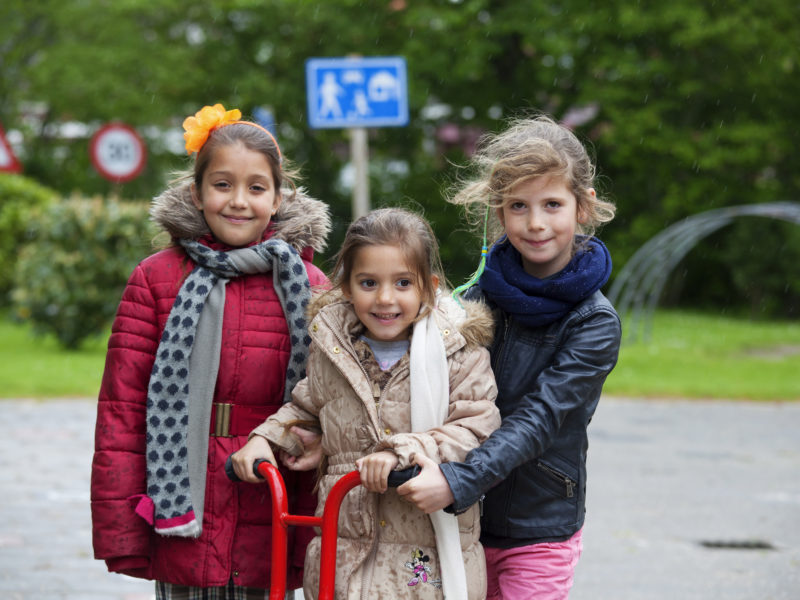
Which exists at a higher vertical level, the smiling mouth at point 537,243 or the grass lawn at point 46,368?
the smiling mouth at point 537,243

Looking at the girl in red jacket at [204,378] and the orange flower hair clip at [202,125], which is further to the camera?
the orange flower hair clip at [202,125]

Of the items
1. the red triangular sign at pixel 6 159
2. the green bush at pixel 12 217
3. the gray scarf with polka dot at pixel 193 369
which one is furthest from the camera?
the green bush at pixel 12 217

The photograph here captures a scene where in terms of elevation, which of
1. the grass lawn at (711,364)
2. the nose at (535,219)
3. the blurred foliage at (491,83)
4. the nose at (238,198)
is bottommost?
the grass lawn at (711,364)

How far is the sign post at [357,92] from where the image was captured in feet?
29.5

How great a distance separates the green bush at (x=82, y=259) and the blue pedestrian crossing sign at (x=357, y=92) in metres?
4.41

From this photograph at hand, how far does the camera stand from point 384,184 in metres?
26.4

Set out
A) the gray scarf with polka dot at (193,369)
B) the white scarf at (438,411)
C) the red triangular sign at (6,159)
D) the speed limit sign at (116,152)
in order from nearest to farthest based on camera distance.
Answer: the white scarf at (438,411) → the gray scarf with polka dot at (193,369) → the red triangular sign at (6,159) → the speed limit sign at (116,152)

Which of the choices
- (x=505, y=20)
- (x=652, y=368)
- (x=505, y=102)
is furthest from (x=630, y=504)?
(x=505, y=102)

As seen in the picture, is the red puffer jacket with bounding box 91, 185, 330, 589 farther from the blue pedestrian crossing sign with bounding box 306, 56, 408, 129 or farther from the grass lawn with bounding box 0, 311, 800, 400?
the grass lawn with bounding box 0, 311, 800, 400

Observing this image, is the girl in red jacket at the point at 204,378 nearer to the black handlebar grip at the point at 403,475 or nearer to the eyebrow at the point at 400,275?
the eyebrow at the point at 400,275

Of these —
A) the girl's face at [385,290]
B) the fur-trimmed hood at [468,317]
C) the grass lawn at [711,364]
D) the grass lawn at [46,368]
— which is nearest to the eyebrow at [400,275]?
the girl's face at [385,290]

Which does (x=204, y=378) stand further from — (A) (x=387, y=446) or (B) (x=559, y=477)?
(B) (x=559, y=477)

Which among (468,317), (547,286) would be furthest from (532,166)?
(468,317)

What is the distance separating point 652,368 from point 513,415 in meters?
10.2
